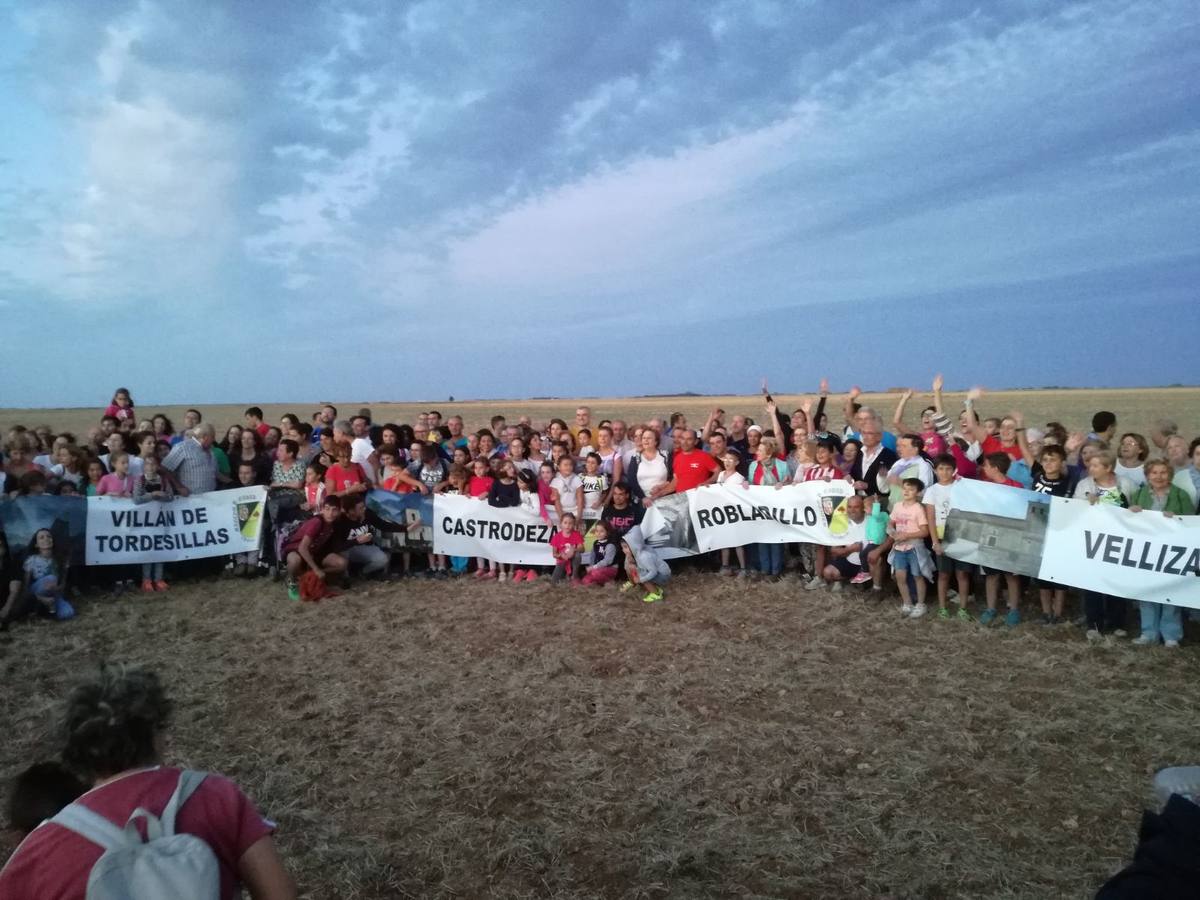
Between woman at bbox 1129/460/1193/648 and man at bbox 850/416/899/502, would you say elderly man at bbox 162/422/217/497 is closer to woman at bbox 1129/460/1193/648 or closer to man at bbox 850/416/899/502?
man at bbox 850/416/899/502

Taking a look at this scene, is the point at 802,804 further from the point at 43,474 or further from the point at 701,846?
the point at 43,474

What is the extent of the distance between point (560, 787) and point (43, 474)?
796cm

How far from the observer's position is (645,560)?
8555 millimetres

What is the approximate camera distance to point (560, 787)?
4.41 metres

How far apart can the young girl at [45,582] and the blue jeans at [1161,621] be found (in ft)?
34.7

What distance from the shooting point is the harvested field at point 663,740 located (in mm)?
3717

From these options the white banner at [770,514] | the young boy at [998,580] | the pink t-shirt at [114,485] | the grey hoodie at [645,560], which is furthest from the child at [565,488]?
the pink t-shirt at [114,485]

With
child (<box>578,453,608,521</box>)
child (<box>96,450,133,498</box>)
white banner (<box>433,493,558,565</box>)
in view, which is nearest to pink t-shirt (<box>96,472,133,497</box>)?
child (<box>96,450,133,498</box>)

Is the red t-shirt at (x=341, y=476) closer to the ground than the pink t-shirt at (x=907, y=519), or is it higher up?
higher up

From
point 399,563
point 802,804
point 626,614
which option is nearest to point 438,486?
point 399,563

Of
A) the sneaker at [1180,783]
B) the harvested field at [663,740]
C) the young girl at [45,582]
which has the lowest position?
the harvested field at [663,740]

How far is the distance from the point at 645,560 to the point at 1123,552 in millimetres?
4571

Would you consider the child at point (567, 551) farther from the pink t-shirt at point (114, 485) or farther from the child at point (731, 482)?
the pink t-shirt at point (114, 485)

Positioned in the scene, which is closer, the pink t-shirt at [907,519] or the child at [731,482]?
the pink t-shirt at [907,519]
